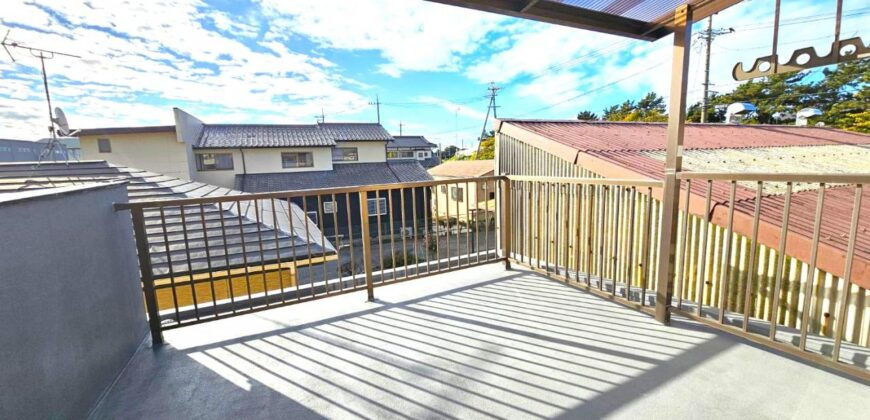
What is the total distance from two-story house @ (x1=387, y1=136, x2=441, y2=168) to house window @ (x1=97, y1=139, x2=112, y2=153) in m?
19.2

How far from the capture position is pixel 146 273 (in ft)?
6.49

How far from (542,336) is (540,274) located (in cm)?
111

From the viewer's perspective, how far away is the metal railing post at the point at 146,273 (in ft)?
6.25

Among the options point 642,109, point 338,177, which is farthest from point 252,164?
point 642,109

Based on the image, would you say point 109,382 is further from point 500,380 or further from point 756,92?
point 756,92

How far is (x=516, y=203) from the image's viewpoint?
3238 millimetres

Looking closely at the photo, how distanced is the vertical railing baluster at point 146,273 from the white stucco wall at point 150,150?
45.7 feet

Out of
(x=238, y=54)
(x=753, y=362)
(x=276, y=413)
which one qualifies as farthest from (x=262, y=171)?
(x=753, y=362)

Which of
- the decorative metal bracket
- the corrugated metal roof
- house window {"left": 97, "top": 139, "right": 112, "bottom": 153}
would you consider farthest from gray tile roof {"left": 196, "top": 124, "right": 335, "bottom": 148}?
the decorative metal bracket

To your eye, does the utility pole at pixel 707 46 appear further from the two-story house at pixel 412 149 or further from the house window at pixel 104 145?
the house window at pixel 104 145

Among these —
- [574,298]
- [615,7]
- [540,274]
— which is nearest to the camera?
[615,7]

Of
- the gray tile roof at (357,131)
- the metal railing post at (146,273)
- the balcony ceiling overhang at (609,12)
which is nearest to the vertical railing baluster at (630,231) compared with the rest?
the balcony ceiling overhang at (609,12)

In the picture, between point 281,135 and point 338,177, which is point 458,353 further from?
point 281,135

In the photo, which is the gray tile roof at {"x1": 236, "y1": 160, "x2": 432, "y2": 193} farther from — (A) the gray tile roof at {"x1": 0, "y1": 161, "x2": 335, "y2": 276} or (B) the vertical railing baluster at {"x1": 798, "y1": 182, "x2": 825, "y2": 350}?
(B) the vertical railing baluster at {"x1": 798, "y1": 182, "x2": 825, "y2": 350}
